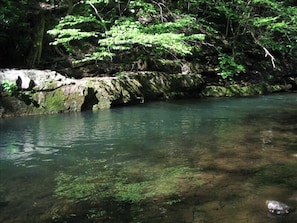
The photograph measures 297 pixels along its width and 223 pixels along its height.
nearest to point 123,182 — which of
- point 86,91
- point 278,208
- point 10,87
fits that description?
point 278,208

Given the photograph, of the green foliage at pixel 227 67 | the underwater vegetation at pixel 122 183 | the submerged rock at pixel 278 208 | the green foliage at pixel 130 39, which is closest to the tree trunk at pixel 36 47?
the green foliage at pixel 130 39

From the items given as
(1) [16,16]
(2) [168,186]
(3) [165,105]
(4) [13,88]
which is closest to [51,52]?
(1) [16,16]

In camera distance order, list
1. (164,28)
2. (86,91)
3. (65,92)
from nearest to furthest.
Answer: (65,92)
(86,91)
(164,28)

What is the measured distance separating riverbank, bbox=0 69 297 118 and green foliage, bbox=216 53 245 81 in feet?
4.79

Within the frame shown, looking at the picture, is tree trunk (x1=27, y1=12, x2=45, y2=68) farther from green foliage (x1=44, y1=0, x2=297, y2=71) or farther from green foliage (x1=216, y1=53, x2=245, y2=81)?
green foliage (x1=216, y1=53, x2=245, y2=81)

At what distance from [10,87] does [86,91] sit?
272 centimetres

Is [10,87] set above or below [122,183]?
above

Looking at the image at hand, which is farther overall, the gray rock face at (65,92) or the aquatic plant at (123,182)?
the gray rock face at (65,92)

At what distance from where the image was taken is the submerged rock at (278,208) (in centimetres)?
455

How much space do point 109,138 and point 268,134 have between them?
160 inches

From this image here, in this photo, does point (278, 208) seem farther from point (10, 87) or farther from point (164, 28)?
point (164, 28)

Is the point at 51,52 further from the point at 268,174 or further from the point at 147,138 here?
the point at 268,174

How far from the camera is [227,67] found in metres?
20.8

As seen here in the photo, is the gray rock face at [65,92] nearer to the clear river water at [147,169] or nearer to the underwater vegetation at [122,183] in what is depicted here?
the clear river water at [147,169]
